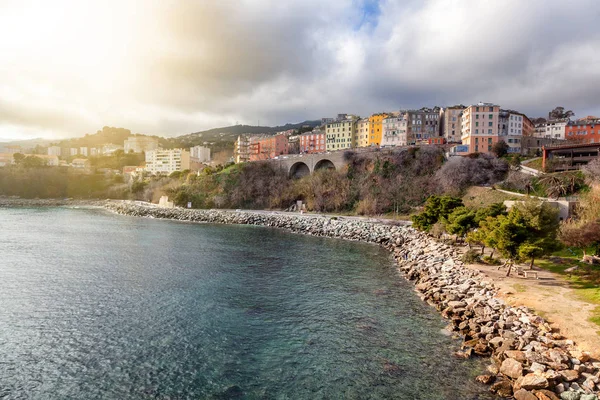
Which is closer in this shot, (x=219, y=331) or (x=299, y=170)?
(x=219, y=331)

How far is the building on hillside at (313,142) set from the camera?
10864 cm

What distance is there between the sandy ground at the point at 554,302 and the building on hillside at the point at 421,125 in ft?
244

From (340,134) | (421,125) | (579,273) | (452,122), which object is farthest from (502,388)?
(340,134)

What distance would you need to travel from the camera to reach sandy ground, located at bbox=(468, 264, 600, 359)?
14.1 meters

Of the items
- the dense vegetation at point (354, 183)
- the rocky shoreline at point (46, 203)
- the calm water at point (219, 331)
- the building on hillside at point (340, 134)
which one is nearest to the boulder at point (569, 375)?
the calm water at point (219, 331)

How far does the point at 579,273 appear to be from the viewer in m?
22.1

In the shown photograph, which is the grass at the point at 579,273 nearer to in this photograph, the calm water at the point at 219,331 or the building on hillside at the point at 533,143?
the calm water at the point at 219,331

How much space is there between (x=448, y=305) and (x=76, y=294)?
2384 centimetres

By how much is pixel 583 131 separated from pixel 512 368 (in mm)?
97411

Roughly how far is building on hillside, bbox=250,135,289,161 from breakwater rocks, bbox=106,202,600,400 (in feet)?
276

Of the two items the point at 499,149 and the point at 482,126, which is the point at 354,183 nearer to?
the point at 499,149

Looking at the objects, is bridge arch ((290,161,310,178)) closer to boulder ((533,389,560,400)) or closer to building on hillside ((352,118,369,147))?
building on hillside ((352,118,369,147))

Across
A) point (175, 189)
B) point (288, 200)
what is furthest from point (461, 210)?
point (175, 189)

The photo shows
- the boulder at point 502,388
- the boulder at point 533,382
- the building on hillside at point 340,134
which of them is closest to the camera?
the boulder at point 533,382
